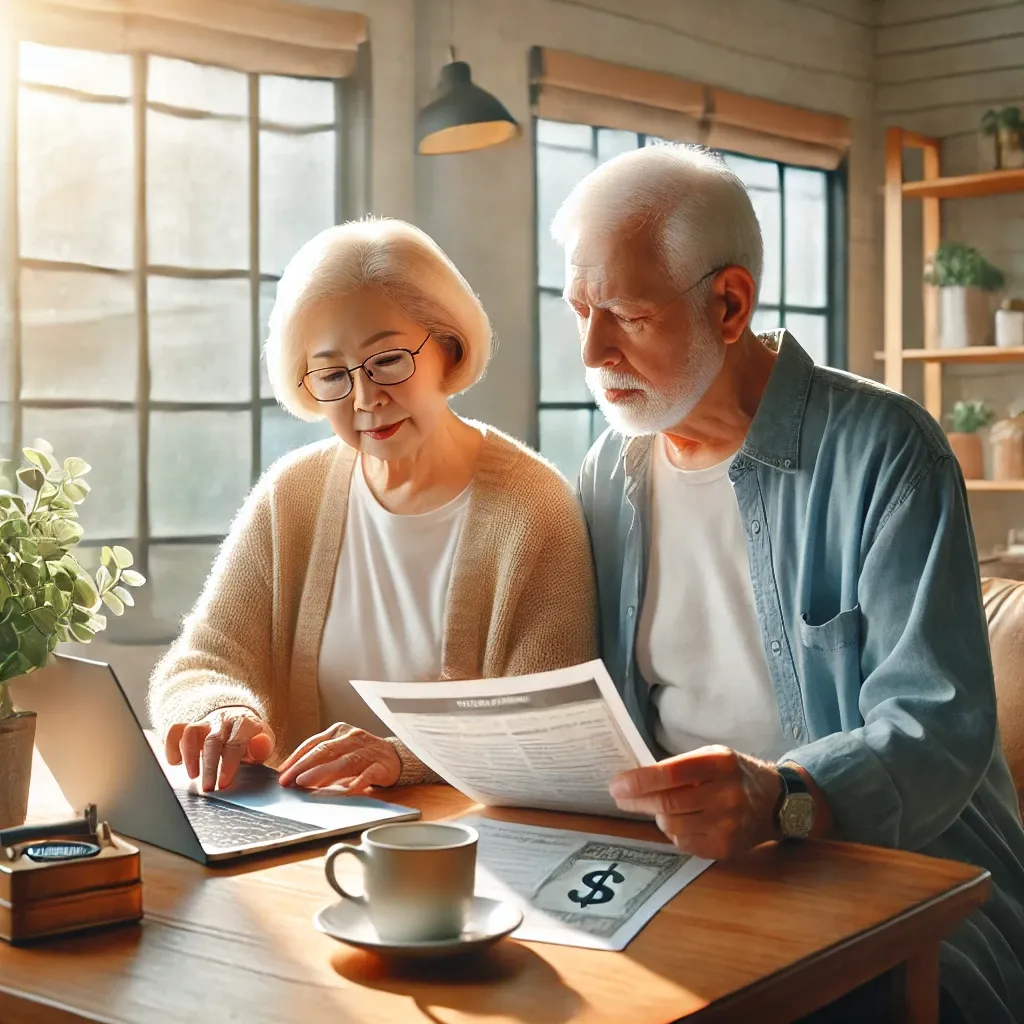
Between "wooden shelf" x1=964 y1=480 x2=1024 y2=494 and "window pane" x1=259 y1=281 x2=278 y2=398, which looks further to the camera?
"wooden shelf" x1=964 y1=480 x2=1024 y2=494

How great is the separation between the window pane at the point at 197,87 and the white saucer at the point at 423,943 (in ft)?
9.34

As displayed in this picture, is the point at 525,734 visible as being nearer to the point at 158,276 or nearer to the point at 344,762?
the point at 344,762

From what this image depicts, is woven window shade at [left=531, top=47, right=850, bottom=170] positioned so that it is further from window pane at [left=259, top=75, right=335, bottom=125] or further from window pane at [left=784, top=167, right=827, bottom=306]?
window pane at [left=259, top=75, right=335, bottom=125]

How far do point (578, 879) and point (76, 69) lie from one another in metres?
2.80

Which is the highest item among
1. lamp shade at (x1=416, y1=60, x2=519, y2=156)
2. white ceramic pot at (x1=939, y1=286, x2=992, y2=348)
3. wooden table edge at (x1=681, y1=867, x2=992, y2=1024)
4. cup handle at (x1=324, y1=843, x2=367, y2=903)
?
lamp shade at (x1=416, y1=60, x2=519, y2=156)

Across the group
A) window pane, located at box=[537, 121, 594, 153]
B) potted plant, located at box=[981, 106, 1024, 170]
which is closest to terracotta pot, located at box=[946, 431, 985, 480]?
potted plant, located at box=[981, 106, 1024, 170]

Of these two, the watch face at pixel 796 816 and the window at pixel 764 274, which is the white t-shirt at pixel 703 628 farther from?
the window at pixel 764 274

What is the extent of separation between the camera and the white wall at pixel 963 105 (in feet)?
16.7

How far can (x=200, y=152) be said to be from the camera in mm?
3537

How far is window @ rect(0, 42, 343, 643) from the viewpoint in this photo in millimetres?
3271

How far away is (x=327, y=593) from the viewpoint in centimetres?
185

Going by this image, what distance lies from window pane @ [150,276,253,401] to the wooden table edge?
2726mm

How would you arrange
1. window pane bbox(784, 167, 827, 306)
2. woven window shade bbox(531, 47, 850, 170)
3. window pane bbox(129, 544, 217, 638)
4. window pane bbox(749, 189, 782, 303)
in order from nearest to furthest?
window pane bbox(129, 544, 217, 638) → woven window shade bbox(531, 47, 850, 170) → window pane bbox(749, 189, 782, 303) → window pane bbox(784, 167, 827, 306)

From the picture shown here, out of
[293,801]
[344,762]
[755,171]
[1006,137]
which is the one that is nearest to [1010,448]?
[1006,137]
